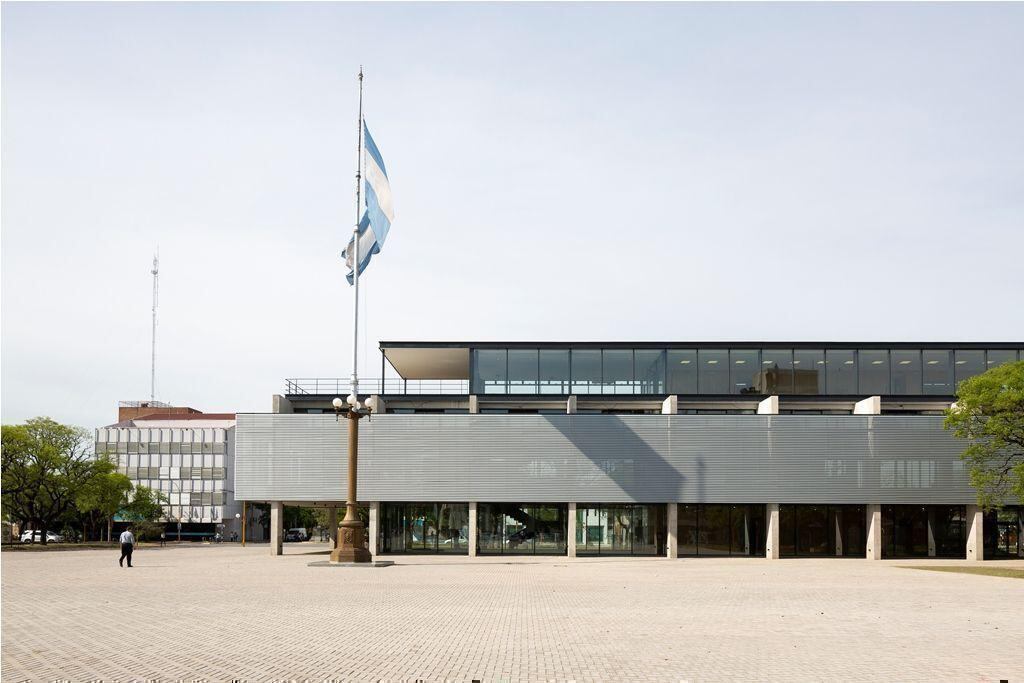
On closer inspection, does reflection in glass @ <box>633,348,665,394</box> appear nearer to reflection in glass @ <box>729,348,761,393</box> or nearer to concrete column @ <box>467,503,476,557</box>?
reflection in glass @ <box>729,348,761,393</box>

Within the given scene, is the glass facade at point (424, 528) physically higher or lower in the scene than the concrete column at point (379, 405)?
lower

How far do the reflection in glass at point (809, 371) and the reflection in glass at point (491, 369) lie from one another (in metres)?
17.6

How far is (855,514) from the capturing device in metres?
59.5

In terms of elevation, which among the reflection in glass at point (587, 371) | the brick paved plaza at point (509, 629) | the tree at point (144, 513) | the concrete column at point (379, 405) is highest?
the reflection in glass at point (587, 371)

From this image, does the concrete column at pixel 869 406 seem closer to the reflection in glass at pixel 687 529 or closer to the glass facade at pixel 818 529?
the glass facade at pixel 818 529

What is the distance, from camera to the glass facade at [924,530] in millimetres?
59062

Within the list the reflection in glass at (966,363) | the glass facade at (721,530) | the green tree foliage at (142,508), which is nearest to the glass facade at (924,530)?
the glass facade at (721,530)

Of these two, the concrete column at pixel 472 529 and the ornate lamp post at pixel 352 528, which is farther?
the concrete column at pixel 472 529

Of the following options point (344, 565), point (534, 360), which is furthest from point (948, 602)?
point (534, 360)

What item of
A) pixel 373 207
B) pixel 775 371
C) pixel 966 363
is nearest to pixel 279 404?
pixel 373 207

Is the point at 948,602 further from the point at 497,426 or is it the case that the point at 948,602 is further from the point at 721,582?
the point at 497,426

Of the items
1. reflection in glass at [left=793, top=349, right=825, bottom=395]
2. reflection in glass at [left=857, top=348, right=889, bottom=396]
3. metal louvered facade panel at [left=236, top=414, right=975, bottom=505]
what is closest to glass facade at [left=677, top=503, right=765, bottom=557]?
metal louvered facade panel at [left=236, top=414, right=975, bottom=505]

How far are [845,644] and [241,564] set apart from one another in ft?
112

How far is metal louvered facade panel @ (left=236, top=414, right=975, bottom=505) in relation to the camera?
58.1 metres
